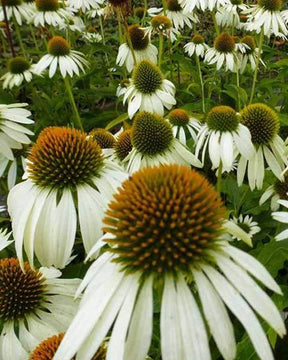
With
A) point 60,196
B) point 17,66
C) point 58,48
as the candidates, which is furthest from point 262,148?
point 17,66

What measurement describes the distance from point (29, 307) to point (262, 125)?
0.86 metres

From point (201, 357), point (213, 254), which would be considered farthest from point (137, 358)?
point (213, 254)

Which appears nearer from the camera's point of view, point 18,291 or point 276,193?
point 18,291

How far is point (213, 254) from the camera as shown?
2.35 ft

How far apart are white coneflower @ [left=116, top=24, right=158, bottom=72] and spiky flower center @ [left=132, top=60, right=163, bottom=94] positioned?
591 mm

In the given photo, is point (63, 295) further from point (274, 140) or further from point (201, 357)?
point (274, 140)

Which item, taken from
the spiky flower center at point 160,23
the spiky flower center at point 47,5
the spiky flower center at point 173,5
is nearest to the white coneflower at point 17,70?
the spiky flower center at point 47,5

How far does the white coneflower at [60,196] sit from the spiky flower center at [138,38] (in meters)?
1.37

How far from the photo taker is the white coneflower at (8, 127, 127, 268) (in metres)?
0.95

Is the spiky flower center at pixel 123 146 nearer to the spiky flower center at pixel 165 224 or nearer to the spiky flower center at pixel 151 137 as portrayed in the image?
the spiky flower center at pixel 151 137

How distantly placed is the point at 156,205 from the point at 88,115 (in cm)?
209

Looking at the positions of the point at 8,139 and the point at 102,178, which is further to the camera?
the point at 8,139

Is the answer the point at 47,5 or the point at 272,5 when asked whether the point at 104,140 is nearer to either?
the point at 272,5

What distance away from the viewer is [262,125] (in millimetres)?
1426
